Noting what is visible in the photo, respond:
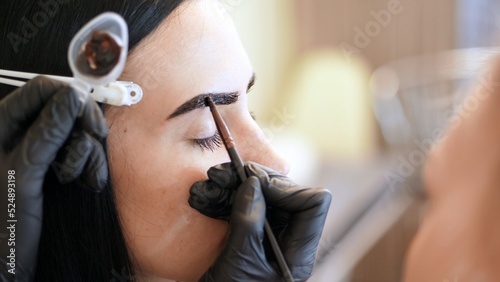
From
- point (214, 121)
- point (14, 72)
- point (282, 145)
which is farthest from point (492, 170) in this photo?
point (282, 145)

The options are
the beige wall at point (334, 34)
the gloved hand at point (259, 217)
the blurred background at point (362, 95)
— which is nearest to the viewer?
the gloved hand at point (259, 217)

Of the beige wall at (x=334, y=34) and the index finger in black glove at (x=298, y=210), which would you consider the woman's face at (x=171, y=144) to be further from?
the beige wall at (x=334, y=34)

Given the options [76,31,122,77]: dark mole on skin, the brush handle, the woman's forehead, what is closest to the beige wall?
the woman's forehead

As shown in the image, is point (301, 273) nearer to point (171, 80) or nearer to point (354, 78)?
point (171, 80)

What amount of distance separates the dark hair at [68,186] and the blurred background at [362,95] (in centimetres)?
118

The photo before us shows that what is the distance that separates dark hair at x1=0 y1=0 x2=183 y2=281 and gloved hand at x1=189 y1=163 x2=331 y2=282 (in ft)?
0.49

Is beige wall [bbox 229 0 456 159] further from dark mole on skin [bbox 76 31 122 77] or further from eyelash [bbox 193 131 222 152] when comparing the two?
dark mole on skin [bbox 76 31 122 77]

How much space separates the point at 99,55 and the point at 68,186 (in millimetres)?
272

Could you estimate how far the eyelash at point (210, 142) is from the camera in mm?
918

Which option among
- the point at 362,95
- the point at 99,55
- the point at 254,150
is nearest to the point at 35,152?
the point at 99,55

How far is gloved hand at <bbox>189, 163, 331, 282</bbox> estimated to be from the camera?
81cm

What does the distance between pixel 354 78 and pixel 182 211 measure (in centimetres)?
154

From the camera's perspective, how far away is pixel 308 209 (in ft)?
2.80

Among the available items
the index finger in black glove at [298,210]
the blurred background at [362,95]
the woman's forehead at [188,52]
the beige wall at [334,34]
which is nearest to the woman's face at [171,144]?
the woman's forehead at [188,52]
